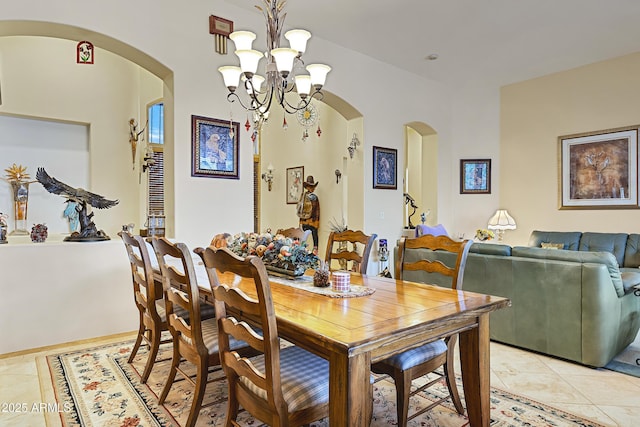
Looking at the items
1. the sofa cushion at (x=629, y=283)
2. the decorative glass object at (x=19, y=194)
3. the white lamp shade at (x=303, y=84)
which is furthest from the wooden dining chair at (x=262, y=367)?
the decorative glass object at (x=19, y=194)

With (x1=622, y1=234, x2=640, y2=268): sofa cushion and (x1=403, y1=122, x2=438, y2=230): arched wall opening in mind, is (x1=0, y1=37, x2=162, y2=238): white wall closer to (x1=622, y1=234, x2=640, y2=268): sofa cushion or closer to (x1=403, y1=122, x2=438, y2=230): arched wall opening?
(x1=403, y1=122, x2=438, y2=230): arched wall opening

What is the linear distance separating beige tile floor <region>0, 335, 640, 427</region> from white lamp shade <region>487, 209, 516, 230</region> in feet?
10.4

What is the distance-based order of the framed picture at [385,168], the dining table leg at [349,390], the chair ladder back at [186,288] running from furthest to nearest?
the framed picture at [385,168]
the chair ladder back at [186,288]
the dining table leg at [349,390]

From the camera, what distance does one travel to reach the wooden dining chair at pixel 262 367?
130 centimetres

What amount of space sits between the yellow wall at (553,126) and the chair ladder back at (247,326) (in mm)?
5657

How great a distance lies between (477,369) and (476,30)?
3.94 meters

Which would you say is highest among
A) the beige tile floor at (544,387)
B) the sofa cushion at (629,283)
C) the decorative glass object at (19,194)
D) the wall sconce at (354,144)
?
the wall sconce at (354,144)

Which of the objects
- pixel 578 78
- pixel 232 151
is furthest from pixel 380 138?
pixel 578 78

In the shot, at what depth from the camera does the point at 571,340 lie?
2846 millimetres

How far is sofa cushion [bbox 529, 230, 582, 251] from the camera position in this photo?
529 centimetres

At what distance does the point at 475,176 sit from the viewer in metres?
6.37

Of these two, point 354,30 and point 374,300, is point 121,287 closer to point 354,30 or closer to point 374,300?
point 374,300

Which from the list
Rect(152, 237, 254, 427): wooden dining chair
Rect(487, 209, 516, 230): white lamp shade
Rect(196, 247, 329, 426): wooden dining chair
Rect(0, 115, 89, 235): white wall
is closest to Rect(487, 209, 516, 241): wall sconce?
Rect(487, 209, 516, 230): white lamp shade

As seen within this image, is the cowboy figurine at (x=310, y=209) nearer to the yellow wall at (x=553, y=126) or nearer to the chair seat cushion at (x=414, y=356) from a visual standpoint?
the yellow wall at (x=553, y=126)
